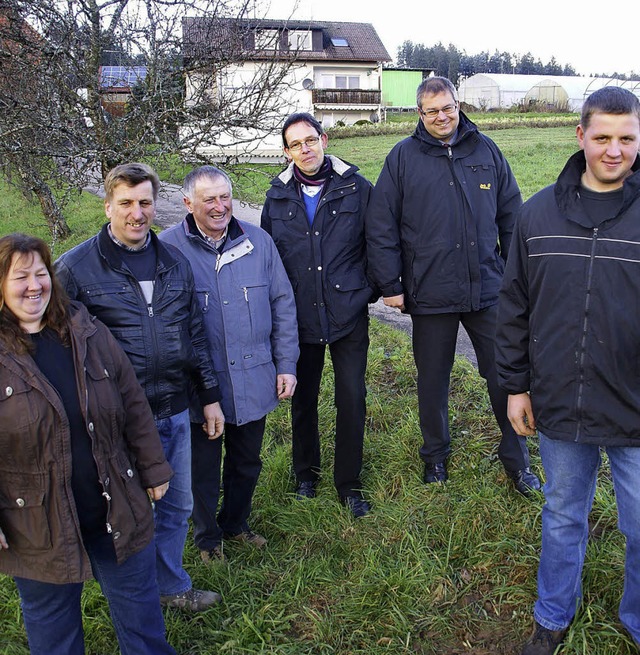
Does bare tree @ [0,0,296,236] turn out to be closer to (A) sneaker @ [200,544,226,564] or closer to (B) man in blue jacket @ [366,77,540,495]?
(B) man in blue jacket @ [366,77,540,495]

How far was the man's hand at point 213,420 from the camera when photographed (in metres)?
3.14

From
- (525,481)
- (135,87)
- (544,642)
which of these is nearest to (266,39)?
(135,87)

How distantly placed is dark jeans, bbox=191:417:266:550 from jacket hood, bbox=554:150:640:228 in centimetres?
189

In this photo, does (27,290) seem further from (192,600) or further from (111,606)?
(192,600)

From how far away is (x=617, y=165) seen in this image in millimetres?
2223

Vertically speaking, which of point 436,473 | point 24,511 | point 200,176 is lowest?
point 436,473

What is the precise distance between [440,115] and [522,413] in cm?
167

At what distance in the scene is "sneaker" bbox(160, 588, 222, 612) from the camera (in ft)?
10.5

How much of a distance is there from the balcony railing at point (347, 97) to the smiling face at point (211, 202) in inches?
1354

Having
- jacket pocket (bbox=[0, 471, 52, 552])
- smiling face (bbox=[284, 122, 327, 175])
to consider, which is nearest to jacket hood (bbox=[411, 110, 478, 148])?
smiling face (bbox=[284, 122, 327, 175])

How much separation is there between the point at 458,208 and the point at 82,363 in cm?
214

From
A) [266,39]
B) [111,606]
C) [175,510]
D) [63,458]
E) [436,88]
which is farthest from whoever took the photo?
[266,39]

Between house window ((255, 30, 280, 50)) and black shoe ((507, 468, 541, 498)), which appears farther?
house window ((255, 30, 280, 50))

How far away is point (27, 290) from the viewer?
2156 mm
